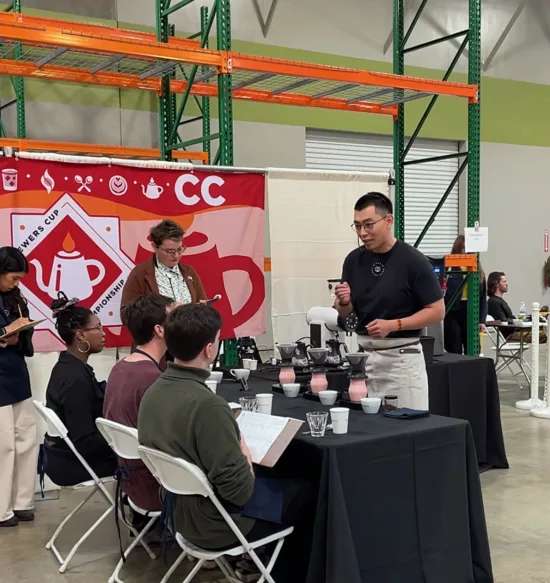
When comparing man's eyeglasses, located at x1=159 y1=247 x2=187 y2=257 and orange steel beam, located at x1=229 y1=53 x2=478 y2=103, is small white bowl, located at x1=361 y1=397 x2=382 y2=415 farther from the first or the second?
orange steel beam, located at x1=229 y1=53 x2=478 y2=103

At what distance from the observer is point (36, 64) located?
17.0 feet

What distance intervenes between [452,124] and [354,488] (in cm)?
796

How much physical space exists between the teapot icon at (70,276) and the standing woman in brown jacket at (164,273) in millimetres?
267

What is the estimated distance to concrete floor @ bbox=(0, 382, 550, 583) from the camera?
10.1 ft

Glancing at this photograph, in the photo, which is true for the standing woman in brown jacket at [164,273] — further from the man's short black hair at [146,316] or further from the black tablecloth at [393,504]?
the black tablecloth at [393,504]

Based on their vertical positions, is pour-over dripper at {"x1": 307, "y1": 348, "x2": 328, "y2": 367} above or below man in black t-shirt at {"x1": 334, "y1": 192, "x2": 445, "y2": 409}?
below

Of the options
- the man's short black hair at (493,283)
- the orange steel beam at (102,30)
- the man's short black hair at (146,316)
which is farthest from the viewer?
the man's short black hair at (493,283)

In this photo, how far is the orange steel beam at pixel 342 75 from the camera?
15.9 feet

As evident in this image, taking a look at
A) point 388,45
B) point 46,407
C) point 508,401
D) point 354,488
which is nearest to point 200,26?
point 388,45

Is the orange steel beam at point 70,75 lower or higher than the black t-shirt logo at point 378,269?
higher

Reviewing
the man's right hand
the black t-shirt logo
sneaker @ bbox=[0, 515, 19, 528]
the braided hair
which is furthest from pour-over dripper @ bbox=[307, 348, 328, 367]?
sneaker @ bbox=[0, 515, 19, 528]

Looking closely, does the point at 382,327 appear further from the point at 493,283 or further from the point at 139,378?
the point at 493,283

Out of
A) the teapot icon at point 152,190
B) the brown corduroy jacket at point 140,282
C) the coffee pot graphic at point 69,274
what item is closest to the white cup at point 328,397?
the brown corduroy jacket at point 140,282

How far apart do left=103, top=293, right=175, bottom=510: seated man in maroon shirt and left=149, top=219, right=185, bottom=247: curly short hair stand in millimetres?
1054
